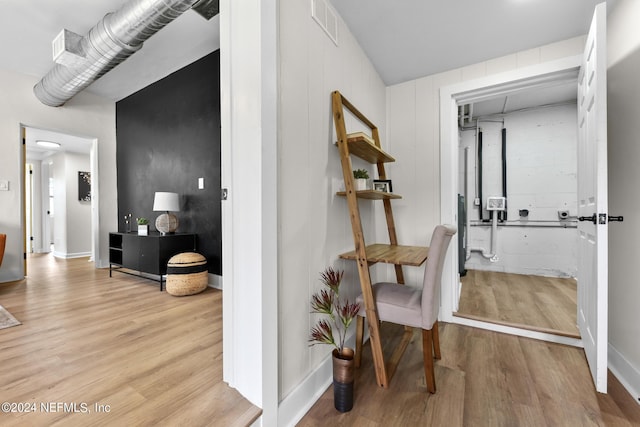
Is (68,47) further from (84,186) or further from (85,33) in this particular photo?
(84,186)

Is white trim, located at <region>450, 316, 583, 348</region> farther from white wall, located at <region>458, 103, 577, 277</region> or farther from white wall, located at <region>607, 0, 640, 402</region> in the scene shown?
white wall, located at <region>458, 103, 577, 277</region>

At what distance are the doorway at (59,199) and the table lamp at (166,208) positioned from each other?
2.91 meters

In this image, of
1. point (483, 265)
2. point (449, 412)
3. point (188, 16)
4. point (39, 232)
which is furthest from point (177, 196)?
point (39, 232)

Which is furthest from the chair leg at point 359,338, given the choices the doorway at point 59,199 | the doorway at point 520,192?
the doorway at point 59,199

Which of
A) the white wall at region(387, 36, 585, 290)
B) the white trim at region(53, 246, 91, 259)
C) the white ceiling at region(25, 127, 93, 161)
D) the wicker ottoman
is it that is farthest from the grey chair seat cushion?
the white trim at region(53, 246, 91, 259)

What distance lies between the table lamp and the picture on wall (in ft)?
→ 12.4

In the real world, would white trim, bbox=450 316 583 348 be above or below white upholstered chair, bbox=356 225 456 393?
below

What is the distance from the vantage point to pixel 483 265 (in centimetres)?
433

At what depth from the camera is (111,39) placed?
2357mm

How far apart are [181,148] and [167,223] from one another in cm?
96

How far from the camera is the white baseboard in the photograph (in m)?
1.43

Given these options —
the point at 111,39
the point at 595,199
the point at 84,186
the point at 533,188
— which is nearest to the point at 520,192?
the point at 533,188

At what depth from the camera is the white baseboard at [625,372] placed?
1426 millimetres

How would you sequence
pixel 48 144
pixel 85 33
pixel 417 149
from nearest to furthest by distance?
pixel 417 149 → pixel 85 33 → pixel 48 144
